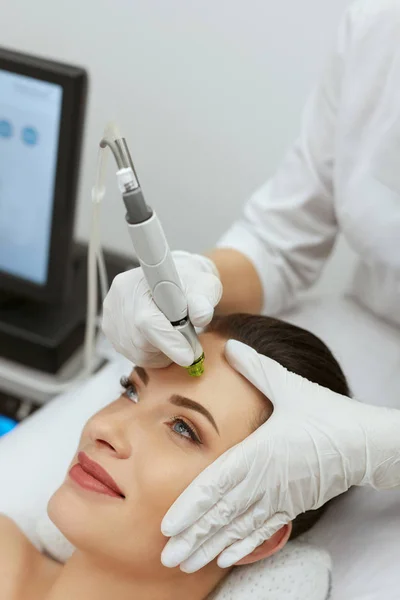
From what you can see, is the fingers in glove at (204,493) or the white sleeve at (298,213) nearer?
the fingers in glove at (204,493)

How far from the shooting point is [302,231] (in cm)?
125

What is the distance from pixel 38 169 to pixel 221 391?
0.56m

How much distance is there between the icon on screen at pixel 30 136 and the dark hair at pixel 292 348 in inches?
18.5

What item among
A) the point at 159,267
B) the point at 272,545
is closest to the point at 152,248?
the point at 159,267

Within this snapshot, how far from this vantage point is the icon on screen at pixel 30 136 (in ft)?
3.74

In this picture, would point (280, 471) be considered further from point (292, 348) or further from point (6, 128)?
point (6, 128)

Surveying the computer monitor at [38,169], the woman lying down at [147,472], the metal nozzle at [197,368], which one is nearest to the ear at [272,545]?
the woman lying down at [147,472]

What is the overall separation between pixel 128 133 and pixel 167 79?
6.8 inches

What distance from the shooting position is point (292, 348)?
916 millimetres

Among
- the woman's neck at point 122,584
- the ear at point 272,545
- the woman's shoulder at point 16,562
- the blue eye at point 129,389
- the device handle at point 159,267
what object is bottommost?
the woman's shoulder at point 16,562

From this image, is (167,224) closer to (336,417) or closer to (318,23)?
(318,23)

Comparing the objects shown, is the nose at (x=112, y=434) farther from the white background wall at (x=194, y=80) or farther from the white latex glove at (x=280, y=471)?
the white background wall at (x=194, y=80)

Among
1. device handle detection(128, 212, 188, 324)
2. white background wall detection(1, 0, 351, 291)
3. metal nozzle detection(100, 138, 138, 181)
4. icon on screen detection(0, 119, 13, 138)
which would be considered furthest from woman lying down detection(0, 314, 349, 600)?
white background wall detection(1, 0, 351, 291)

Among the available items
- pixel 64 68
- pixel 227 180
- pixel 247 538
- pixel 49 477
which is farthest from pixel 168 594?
pixel 227 180
